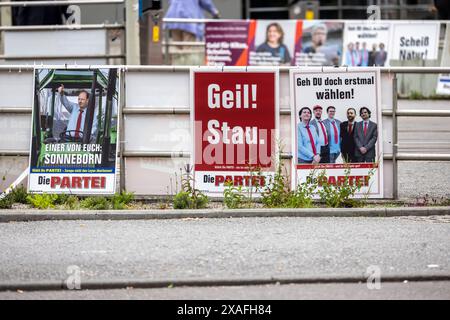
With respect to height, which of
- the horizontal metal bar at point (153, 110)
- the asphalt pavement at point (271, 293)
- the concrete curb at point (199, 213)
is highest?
the horizontal metal bar at point (153, 110)

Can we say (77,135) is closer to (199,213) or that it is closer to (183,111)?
(183,111)

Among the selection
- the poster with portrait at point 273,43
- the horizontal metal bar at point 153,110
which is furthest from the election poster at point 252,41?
the horizontal metal bar at point 153,110

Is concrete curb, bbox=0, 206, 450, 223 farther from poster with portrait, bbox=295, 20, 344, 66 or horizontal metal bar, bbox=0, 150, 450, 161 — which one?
poster with portrait, bbox=295, 20, 344, 66

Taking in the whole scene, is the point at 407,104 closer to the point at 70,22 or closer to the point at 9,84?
the point at 70,22

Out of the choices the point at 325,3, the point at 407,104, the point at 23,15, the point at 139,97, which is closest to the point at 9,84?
the point at 139,97

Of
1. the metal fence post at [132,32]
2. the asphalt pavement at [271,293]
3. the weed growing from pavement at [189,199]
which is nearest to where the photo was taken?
the asphalt pavement at [271,293]

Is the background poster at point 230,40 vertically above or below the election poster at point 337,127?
above

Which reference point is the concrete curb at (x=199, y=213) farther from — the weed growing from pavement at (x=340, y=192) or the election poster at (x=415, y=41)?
the election poster at (x=415, y=41)

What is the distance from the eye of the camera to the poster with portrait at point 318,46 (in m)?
22.1

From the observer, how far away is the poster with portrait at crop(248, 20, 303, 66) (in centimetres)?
2200

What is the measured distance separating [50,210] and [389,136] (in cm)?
383

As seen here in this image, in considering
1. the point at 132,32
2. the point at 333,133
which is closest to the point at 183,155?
the point at 333,133

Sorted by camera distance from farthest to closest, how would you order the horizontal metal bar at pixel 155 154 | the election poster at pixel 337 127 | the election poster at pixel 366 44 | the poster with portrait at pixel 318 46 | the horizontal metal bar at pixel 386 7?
the horizontal metal bar at pixel 386 7
the election poster at pixel 366 44
the poster with portrait at pixel 318 46
the horizontal metal bar at pixel 155 154
the election poster at pixel 337 127

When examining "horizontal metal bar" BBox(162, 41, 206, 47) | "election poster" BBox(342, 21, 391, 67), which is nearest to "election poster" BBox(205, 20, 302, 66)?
"horizontal metal bar" BBox(162, 41, 206, 47)
